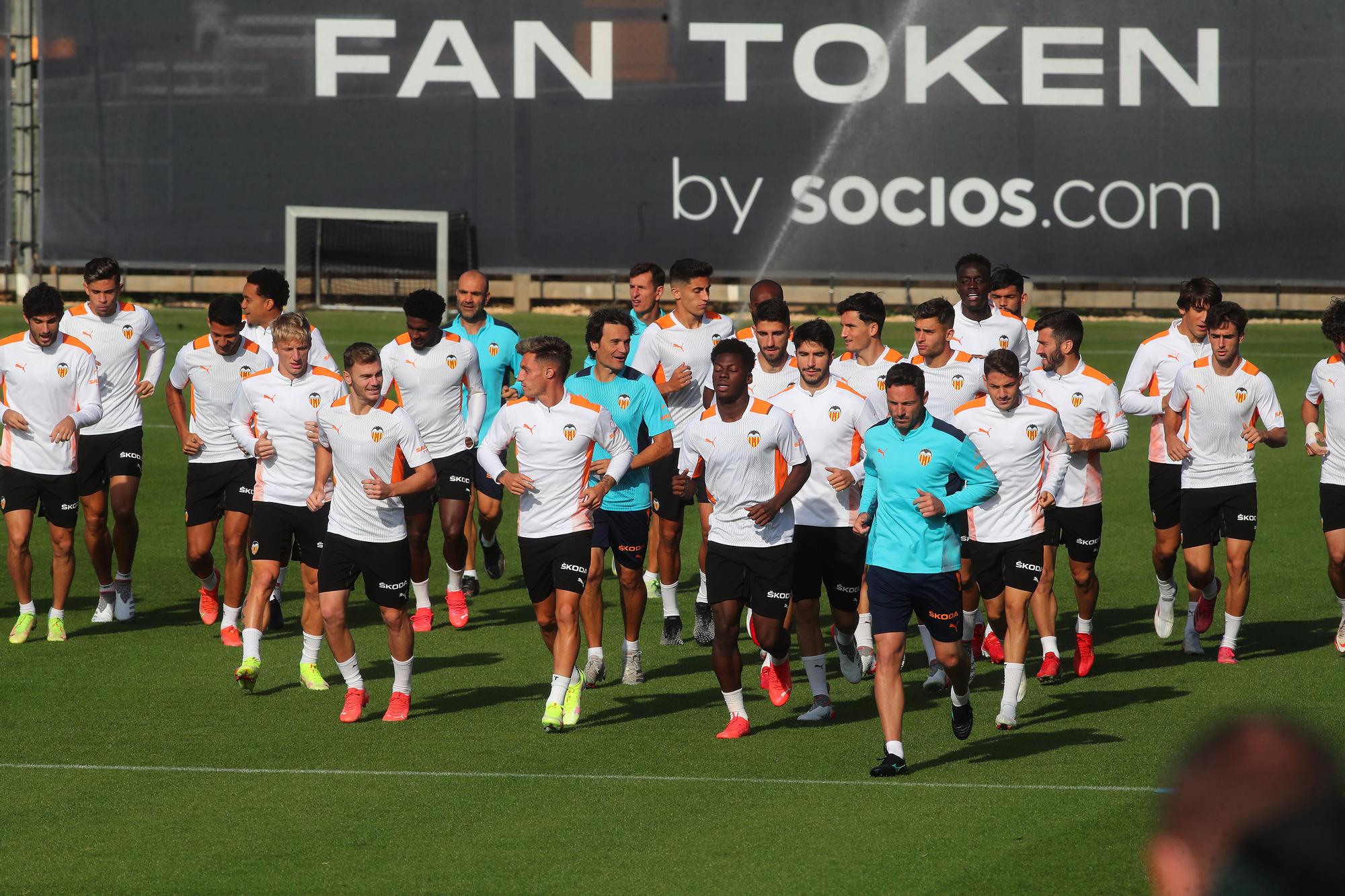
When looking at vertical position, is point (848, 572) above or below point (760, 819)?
above

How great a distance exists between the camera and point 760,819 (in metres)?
7.60

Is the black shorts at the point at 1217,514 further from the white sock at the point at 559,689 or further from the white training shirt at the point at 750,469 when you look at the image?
the white sock at the point at 559,689

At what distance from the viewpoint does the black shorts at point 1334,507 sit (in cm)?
1098

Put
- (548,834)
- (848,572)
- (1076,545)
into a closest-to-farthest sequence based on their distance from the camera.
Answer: (548,834) → (848,572) → (1076,545)

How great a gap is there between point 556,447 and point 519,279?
21.5 meters

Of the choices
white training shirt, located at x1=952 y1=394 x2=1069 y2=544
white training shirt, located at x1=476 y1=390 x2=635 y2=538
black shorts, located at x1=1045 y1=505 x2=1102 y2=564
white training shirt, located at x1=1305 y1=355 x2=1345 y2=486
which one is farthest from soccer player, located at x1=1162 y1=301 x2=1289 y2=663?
white training shirt, located at x1=476 y1=390 x2=635 y2=538

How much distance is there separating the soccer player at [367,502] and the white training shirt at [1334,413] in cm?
596

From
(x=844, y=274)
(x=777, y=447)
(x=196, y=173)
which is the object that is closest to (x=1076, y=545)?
(x=777, y=447)

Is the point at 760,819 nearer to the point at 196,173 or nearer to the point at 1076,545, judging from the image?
the point at 1076,545

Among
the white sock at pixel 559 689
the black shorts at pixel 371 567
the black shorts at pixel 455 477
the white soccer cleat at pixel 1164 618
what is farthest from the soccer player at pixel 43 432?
the white soccer cleat at pixel 1164 618

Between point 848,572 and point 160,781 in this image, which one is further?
point 848,572

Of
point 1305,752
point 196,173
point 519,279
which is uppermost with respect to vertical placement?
point 196,173

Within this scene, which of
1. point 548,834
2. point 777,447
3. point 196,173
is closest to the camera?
point 548,834

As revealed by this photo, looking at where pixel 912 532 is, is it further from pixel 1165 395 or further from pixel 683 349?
pixel 683 349
